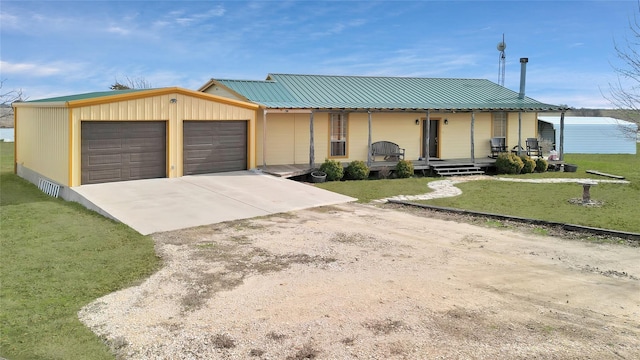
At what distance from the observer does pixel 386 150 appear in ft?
69.4

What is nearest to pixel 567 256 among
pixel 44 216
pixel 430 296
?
pixel 430 296

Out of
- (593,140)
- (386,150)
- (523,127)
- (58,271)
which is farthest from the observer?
(593,140)

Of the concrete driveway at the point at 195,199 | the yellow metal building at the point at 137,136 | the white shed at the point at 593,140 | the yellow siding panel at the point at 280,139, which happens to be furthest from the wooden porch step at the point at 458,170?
the white shed at the point at 593,140

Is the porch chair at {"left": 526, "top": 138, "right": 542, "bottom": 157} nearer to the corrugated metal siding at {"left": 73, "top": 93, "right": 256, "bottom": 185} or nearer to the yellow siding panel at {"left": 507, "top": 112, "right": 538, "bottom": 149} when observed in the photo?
the yellow siding panel at {"left": 507, "top": 112, "right": 538, "bottom": 149}

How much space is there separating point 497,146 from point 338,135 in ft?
24.3

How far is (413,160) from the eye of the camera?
71.2ft

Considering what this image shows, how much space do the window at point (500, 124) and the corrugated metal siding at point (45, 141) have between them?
55.5ft

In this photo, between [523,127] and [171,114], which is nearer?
[171,114]

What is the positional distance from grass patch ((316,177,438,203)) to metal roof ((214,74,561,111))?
3039mm

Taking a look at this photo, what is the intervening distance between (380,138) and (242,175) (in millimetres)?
6651

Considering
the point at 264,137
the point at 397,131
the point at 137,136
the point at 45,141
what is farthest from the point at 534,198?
the point at 45,141

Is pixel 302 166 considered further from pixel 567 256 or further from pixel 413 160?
pixel 567 256

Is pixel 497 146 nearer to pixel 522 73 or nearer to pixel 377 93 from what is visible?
pixel 522 73

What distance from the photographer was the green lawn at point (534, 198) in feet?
38.8
